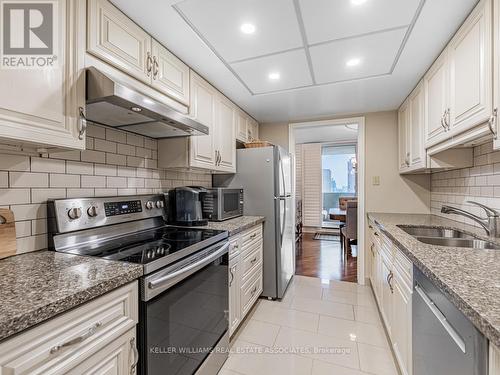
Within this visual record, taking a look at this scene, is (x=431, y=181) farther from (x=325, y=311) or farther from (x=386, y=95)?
(x=325, y=311)

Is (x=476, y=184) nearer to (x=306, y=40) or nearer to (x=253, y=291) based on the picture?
(x=306, y=40)

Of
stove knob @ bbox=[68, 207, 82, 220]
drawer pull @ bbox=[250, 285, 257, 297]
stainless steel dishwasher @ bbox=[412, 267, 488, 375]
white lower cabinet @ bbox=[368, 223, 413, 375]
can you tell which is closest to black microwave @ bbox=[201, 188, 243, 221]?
drawer pull @ bbox=[250, 285, 257, 297]

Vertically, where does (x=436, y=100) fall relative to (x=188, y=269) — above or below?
above

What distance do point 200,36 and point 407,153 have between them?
2232 millimetres

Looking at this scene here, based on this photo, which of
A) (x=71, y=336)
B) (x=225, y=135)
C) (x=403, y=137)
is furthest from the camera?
(x=403, y=137)

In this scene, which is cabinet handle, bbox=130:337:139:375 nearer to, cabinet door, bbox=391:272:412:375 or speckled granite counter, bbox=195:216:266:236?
speckled granite counter, bbox=195:216:266:236

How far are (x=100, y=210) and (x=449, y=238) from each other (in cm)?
219

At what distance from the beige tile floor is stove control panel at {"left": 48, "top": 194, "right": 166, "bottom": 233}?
45.8 inches

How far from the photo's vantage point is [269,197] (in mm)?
2521

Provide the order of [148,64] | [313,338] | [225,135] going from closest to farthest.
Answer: [148,64] < [313,338] < [225,135]

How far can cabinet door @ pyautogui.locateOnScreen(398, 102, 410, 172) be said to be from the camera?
99.3 inches

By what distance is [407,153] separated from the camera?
2.51 m

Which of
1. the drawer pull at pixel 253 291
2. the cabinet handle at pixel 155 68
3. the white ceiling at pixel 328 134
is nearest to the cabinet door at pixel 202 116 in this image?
the cabinet handle at pixel 155 68

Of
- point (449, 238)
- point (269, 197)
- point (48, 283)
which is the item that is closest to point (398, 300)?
point (449, 238)
